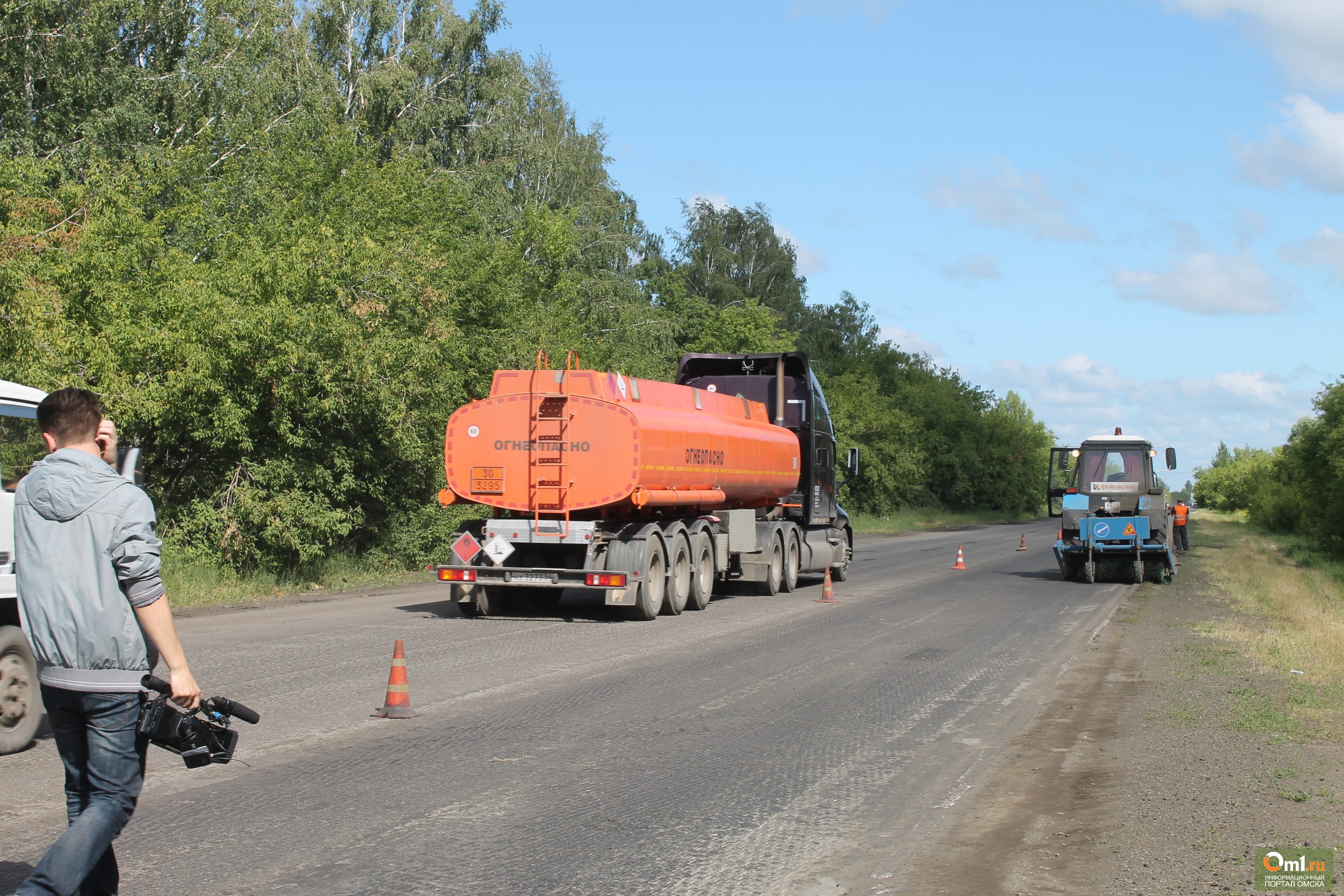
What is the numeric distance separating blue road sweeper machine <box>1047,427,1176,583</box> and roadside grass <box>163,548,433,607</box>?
13095mm

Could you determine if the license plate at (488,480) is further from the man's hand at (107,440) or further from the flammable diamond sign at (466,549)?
the man's hand at (107,440)

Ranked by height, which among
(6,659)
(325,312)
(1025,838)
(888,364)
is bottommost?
(1025,838)

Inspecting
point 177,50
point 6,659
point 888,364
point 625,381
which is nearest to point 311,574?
point 625,381

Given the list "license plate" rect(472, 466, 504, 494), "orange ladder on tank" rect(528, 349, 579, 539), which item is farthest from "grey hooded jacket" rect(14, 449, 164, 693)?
"license plate" rect(472, 466, 504, 494)

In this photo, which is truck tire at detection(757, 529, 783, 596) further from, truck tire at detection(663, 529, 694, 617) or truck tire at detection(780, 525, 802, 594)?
truck tire at detection(663, 529, 694, 617)

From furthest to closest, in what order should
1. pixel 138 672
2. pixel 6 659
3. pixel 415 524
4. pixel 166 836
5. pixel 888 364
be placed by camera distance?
pixel 888 364 < pixel 415 524 < pixel 6 659 < pixel 166 836 < pixel 138 672

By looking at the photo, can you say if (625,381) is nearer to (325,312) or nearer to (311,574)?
(325,312)

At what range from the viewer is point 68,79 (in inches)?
1188

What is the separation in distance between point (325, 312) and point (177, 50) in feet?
66.0

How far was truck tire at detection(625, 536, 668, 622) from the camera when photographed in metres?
15.6

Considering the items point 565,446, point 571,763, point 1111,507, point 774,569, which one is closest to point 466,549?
point 565,446

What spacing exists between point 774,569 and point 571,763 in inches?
526

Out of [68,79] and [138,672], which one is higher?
[68,79]

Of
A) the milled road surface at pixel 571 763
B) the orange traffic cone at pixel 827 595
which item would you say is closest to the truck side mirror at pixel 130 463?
the milled road surface at pixel 571 763
